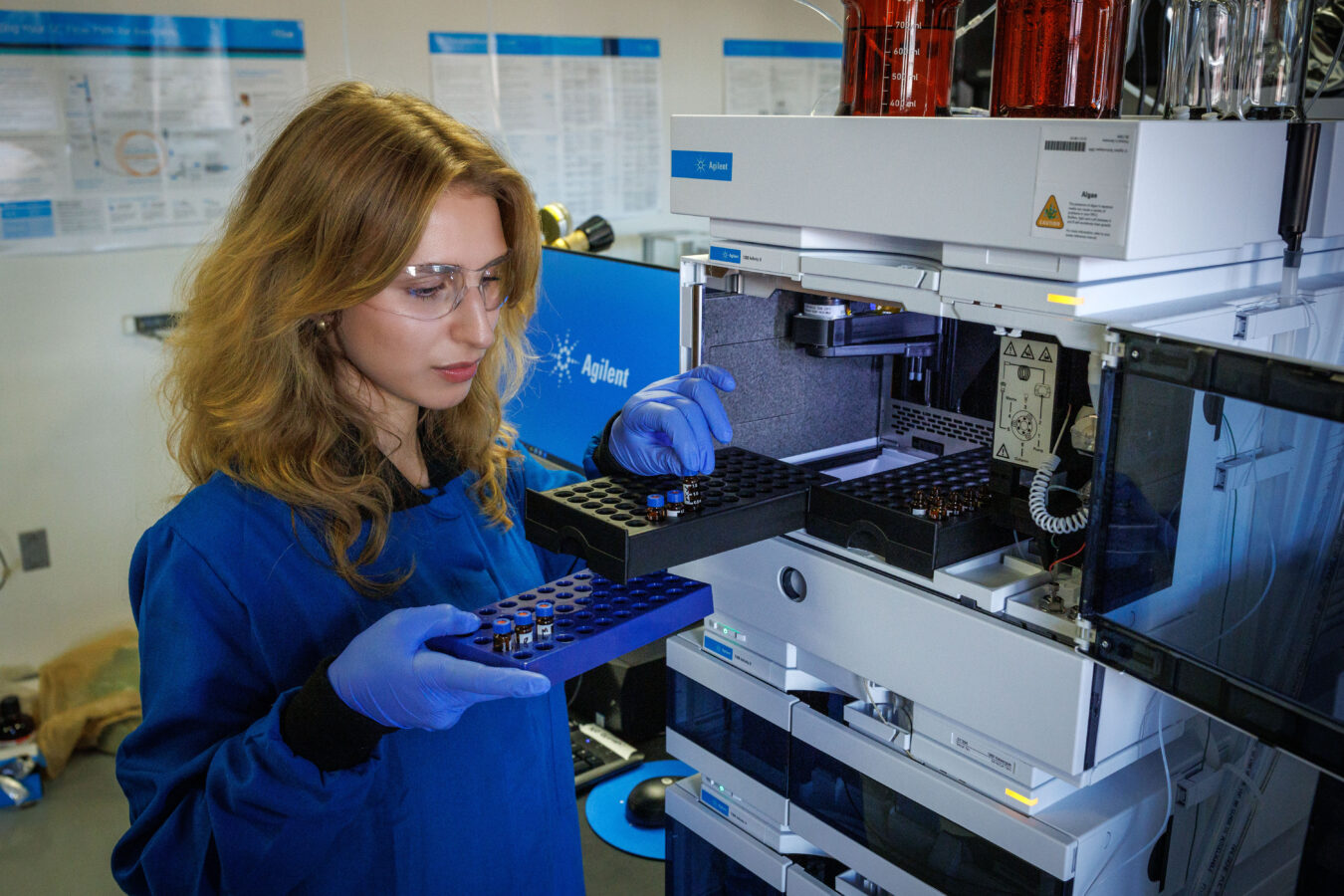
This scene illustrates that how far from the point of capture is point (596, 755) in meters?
1.95

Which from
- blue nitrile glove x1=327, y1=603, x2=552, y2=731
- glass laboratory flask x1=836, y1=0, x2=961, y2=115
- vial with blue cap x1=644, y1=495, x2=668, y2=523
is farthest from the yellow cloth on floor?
glass laboratory flask x1=836, y1=0, x2=961, y2=115

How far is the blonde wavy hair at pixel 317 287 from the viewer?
2.99 feet

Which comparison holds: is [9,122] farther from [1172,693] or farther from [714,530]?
[1172,693]

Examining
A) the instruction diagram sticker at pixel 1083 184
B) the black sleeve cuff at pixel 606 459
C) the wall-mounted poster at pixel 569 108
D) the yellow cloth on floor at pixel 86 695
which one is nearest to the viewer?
the instruction diagram sticker at pixel 1083 184

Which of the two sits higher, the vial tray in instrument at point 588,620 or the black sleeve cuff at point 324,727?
the vial tray in instrument at point 588,620

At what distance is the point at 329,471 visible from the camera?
97cm

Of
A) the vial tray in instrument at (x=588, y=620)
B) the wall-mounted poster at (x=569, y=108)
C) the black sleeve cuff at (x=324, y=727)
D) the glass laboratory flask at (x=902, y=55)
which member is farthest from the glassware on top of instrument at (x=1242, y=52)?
the wall-mounted poster at (x=569, y=108)

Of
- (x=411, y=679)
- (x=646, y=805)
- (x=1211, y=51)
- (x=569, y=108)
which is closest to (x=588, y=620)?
(x=411, y=679)

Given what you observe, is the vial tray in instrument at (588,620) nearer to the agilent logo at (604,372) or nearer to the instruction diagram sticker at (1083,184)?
the instruction diagram sticker at (1083,184)

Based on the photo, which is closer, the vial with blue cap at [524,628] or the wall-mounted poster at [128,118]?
the vial with blue cap at [524,628]

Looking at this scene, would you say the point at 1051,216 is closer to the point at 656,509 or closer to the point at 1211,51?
the point at 1211,51

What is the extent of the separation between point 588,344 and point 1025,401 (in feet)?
3.80

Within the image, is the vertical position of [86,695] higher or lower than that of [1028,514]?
lower

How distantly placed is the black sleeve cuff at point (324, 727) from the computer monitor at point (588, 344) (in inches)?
39.5
